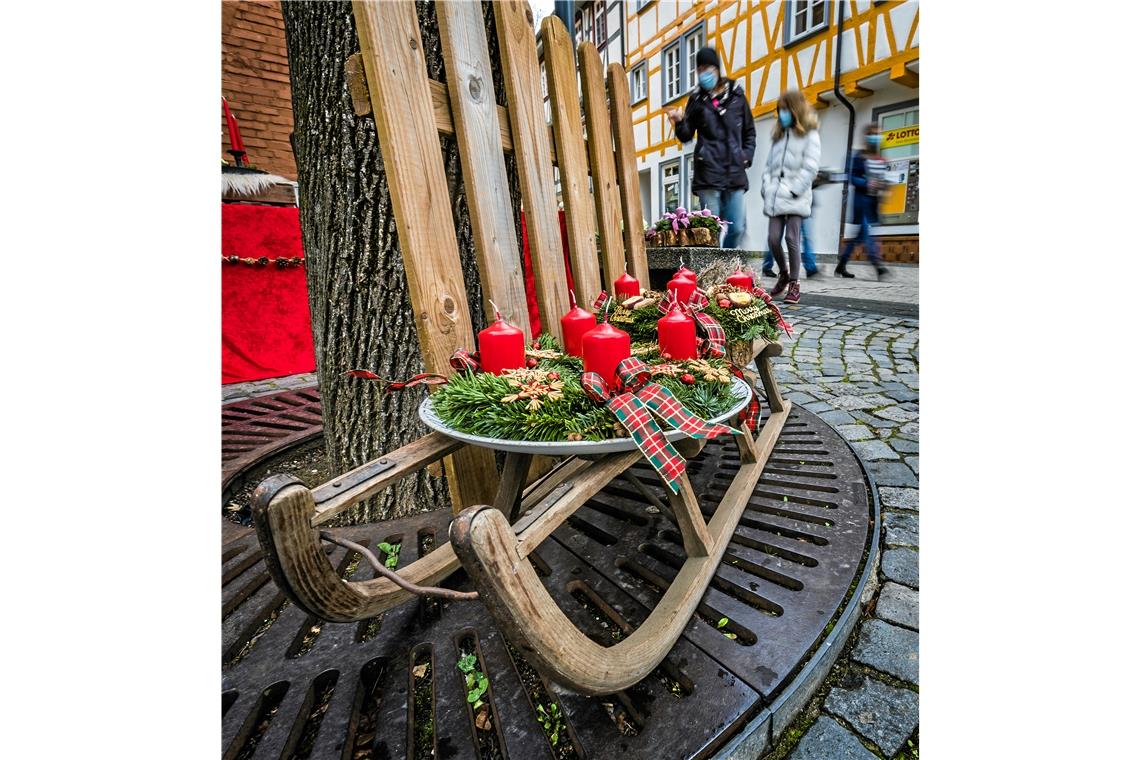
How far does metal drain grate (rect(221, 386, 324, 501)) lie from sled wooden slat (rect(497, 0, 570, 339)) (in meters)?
1.31

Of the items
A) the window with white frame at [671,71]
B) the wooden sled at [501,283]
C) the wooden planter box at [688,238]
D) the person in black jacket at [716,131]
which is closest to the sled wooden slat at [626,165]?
the wooden sled at [501,283]

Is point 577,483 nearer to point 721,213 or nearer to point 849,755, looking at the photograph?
point 849,755

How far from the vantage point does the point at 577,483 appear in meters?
0.90

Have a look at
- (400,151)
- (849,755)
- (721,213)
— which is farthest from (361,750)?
(721,213)

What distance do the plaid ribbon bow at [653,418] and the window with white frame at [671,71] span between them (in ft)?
43.2

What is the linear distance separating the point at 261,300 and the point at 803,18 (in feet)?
33.5

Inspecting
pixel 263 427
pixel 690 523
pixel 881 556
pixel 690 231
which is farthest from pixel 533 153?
pixel 690 231

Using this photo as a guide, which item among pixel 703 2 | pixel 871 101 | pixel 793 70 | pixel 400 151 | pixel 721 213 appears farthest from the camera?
pixel 703 2

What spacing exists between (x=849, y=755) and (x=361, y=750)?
0.89 metres

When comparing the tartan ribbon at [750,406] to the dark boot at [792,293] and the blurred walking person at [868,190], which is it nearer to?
the dark boot at [792,293]

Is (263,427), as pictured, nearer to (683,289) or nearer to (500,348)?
(500,348)

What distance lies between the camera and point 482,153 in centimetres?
136

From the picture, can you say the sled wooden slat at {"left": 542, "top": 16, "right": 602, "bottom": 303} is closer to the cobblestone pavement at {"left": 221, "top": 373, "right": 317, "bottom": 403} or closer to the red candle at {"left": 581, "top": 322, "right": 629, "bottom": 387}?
the red candle at {"left": 581, "top": 322, "right": 629, "bottom": 387}

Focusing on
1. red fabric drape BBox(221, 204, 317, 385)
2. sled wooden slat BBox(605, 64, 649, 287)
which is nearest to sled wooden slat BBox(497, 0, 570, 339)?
sled wooden slat BBox(605, 64, 649, 287)
